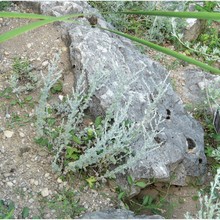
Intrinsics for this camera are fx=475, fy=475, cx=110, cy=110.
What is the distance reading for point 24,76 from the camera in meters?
3.19

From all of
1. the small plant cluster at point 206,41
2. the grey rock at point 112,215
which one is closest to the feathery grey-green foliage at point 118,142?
the grey rock at point 112,215

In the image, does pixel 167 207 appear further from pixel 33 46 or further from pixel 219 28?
pixel 219 28

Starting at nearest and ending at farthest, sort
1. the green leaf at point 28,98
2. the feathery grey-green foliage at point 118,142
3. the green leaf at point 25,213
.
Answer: the green leaf at point 25,213, the feathery grey-green foliage at point 118,142, the green leaf at point 28,98

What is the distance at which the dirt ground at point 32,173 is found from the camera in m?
2.62

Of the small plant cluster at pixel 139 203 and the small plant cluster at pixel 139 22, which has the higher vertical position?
the small plant cluster at pixel 139 22

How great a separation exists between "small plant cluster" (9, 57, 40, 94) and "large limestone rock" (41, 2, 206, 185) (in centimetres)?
28

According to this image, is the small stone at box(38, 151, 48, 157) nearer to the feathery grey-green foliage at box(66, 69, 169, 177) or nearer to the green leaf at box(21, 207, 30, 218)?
the feathery grey-green foliage at box(66, 69, 169, 177)

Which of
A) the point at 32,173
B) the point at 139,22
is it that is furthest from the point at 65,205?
the point at 139,22

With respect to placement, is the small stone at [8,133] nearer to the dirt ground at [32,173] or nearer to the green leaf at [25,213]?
the dirt ground at [32,173]

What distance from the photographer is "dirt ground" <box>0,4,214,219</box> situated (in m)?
2.62

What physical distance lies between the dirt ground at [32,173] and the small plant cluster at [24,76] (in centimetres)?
5

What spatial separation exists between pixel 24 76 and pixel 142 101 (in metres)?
0.81

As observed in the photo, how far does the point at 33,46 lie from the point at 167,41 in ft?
4.54

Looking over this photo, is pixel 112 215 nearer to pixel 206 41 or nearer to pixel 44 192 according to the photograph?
pixel 44 192
